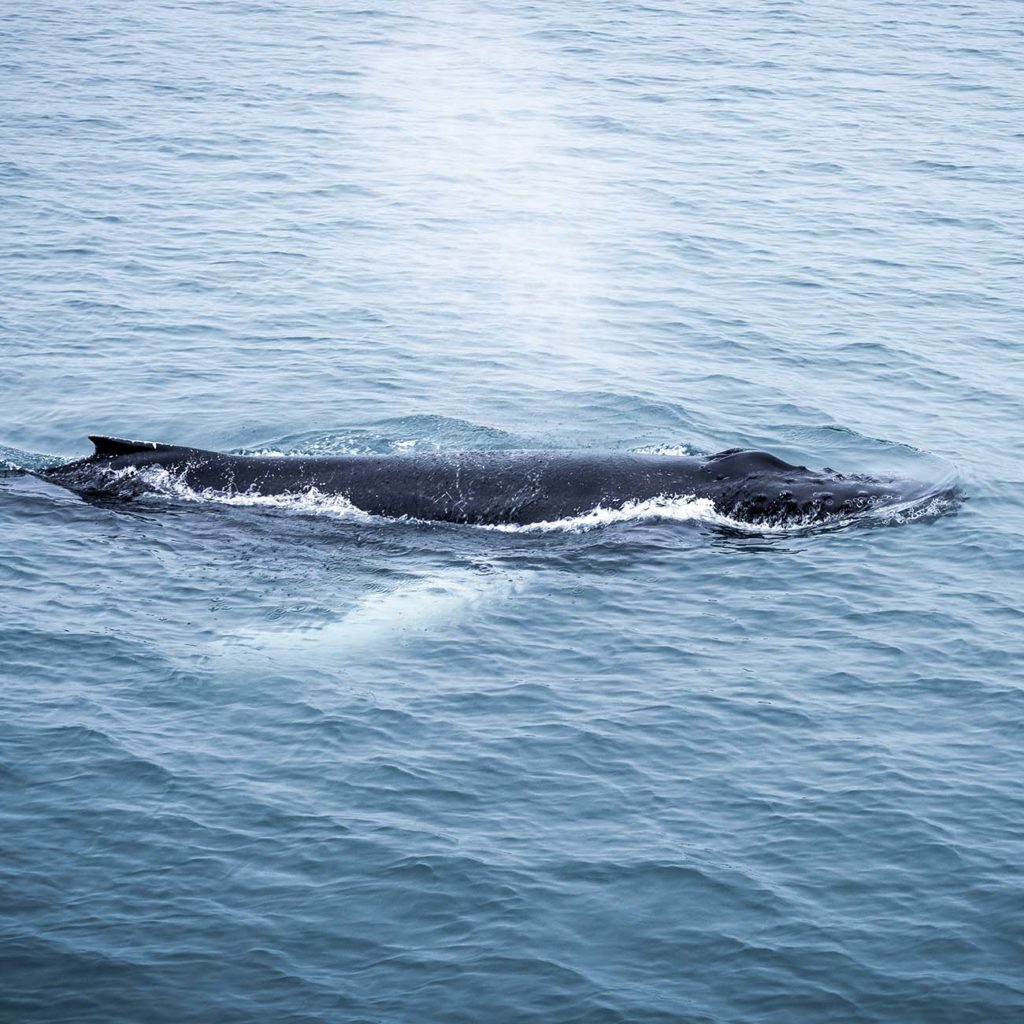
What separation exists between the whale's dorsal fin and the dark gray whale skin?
0.06ft

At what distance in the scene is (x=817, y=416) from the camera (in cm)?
2664

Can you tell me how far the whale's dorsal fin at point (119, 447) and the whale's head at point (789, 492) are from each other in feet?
26.4

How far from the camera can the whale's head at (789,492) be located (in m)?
21.1

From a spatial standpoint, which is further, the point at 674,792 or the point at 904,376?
the point at 904,376

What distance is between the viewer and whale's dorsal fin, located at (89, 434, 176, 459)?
72.7ft

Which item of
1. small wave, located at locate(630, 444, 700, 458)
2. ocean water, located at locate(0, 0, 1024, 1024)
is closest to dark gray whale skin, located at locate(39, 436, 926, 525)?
ocean water, located at locate(0, 0, 1024, 1024)

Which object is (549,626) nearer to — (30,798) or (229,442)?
(30,798)

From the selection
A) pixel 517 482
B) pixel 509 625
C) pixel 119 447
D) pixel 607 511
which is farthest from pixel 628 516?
pixel 119 447

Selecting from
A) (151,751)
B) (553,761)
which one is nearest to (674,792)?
(553,761)

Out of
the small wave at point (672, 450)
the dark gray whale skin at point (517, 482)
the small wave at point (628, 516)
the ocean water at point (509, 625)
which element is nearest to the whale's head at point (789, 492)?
the dark gray whale skin at point (517, 482)

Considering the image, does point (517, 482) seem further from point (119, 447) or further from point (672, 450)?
point (119, 447)

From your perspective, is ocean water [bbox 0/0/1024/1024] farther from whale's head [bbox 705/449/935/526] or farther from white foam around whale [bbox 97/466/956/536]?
whale's head [bbox 705/449/935/526]

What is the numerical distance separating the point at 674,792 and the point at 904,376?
15.8 meters

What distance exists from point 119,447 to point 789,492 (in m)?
9.56
